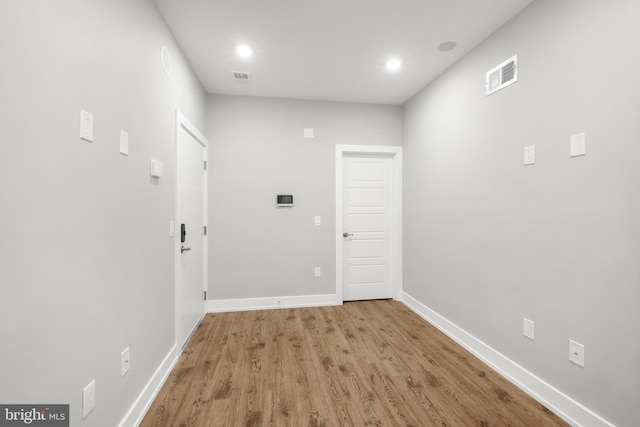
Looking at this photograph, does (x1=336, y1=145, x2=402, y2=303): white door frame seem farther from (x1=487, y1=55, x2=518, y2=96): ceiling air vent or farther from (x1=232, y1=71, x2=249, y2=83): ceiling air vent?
(x1=487, y1=55, x2=518, y2=96): ceiling air vent

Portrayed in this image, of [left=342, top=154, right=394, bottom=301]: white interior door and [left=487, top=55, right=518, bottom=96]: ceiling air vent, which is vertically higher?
[left=487, top=55, right=518, bottom=96]: ceiling air vent

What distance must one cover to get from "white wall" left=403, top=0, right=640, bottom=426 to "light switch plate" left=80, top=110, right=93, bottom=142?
8.68 ft

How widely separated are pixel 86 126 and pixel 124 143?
0.33 m

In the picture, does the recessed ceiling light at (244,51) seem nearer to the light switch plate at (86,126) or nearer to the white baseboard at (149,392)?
the light switch plate at (86,126)

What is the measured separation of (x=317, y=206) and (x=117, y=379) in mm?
2653

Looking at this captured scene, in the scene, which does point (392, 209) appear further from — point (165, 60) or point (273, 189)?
point (165, 60)

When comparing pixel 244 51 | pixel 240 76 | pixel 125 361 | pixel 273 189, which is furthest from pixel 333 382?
pixel 240 76


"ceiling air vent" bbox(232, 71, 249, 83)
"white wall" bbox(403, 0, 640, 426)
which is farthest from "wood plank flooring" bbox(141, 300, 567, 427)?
"ceiling air vent" bbox(232, 71, 249, 83)

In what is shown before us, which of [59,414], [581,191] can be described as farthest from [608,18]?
[59,414]

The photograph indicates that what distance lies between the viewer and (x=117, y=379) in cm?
152

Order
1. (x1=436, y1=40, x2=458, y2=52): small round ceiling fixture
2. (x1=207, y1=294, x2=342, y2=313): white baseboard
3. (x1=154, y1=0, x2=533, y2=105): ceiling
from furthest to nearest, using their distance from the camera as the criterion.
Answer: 1. (x1=207, y1=294, x2=342, y2=313): white baseboard
2. (x1=436, y1=40, x2=458, y2=52): small round ceiling fixture
3. (x1=154, y1=0, x2=533, y2=105): ceiling

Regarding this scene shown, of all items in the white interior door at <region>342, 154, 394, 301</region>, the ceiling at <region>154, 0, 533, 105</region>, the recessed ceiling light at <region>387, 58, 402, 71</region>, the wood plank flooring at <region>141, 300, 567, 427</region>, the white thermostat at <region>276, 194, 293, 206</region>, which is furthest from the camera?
the white interior door at <region>342, 154, 394, 301</region>

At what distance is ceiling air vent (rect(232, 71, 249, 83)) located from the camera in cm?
297

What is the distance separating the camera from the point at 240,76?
A: 120 inches
